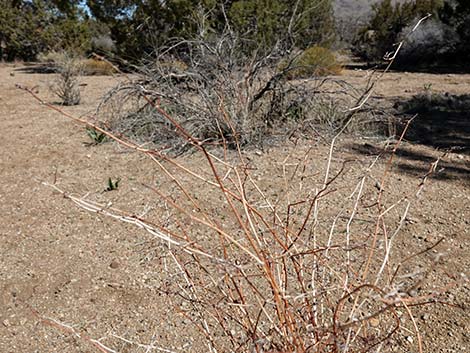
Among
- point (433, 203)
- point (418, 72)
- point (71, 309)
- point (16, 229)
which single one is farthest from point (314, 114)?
point (418, 72)

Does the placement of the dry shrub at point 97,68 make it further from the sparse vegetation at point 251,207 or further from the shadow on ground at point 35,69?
the sparse vegetation at point 251,207

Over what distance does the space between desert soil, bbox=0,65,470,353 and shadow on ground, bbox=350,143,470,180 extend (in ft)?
0.04

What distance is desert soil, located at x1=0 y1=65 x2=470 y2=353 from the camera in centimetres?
269

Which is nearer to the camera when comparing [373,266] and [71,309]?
[71,309]

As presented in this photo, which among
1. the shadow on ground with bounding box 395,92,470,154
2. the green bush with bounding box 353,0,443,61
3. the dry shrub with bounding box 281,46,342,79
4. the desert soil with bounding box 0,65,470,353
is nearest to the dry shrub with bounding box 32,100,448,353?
the desert soil with bounding box 0,65,470,353

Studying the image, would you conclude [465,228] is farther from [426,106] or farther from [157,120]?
[426,106]

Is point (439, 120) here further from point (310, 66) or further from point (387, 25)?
point (387, 25)

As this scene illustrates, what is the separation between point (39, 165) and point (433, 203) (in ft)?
13.0

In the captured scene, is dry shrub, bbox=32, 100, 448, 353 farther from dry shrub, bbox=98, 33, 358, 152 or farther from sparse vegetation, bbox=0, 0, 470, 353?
dry shrub, bbox=98, 33, 358, 152

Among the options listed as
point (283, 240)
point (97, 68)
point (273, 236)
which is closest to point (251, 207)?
point (273, 236)

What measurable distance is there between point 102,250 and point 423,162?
3.32 m

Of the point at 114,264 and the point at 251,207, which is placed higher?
the point at 251,207

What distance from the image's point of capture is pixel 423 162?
17.1 ft

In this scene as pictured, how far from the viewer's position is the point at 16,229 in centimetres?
399
